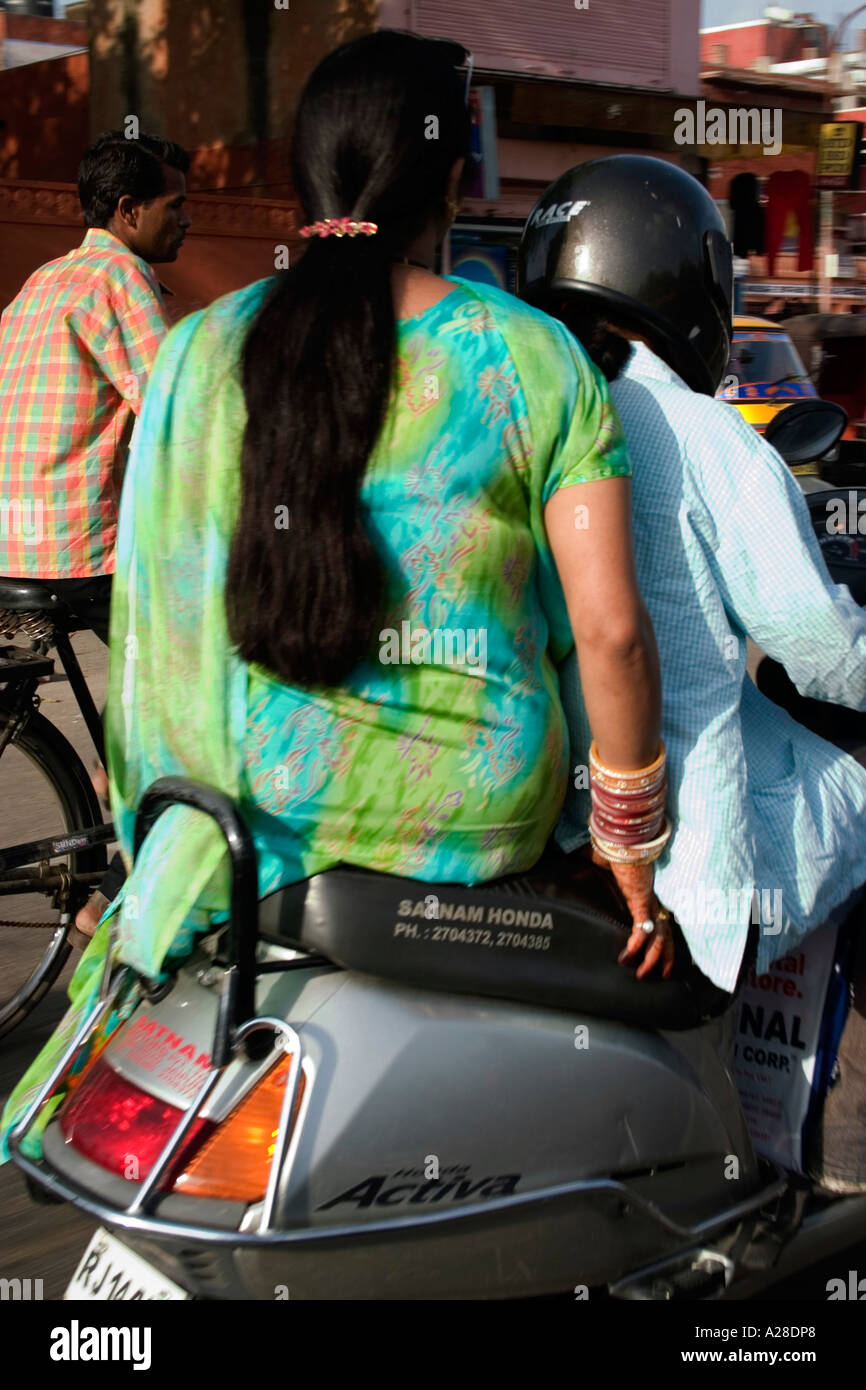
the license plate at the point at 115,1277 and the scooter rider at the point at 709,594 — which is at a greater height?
the scooter rider at the point at 709,594

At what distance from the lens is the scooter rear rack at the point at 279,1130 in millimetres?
1447

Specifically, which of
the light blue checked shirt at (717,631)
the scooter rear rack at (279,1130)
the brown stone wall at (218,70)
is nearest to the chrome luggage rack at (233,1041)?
the scooter rear rack at (279,1130)

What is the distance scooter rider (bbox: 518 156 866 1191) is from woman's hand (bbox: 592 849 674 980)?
27mm

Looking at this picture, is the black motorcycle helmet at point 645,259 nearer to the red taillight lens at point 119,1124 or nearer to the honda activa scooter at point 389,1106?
the honda activa scooter at point 389,1106

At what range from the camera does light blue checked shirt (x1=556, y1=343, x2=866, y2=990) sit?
1749mm

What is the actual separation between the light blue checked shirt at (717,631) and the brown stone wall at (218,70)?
1108 cm

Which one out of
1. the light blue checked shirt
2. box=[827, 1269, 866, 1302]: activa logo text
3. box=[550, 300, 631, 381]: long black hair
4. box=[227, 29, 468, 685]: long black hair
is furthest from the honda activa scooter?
box=[550, 300, 631, 381]: long black hair

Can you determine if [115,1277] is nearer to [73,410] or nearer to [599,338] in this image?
[599,338]

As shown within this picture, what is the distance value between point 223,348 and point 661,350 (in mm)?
678

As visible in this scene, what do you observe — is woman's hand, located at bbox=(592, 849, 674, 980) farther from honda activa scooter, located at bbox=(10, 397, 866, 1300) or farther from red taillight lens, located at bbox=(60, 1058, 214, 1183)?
red taillight lens, located at bbox=(60, 1058, 214, 1183)
